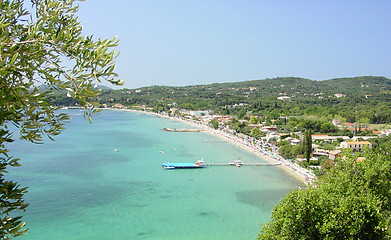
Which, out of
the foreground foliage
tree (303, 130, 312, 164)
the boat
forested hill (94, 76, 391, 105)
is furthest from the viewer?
forested hill (94, 76, 391, 105)

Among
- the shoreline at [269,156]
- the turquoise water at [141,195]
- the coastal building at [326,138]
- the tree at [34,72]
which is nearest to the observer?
the tree at [34,72]

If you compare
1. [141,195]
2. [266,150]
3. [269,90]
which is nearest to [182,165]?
[141,195]

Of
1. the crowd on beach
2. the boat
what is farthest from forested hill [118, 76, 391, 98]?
the boat

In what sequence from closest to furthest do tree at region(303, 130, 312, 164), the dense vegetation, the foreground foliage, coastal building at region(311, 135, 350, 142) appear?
the foreground foliage < tree at region(303, 130, 312, 164) < coastal building at region(311, 135, 350, 142) < the dense vegetation

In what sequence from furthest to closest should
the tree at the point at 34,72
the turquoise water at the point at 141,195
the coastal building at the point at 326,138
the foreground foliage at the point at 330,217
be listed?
the coastal building at the point at 326,138
the turquoise water at the point at 141,195
the foreground foliage at the point at 330,217
the tree at the point at 34,72

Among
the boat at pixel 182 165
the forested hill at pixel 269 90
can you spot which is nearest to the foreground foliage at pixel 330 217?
the boat at pixel 182 165

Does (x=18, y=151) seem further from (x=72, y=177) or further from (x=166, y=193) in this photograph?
(x=166, y=193)

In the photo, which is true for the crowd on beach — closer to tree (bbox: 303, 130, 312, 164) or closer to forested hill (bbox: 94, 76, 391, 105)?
tree (bbox: 303, 130, 312, 164)

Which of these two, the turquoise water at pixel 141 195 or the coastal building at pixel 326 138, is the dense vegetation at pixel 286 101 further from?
the turquoise water at pixel 141 195
